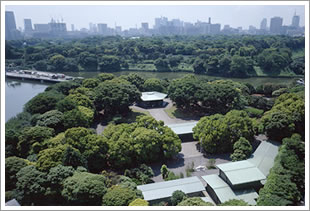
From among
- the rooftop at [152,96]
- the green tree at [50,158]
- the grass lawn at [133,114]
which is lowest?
the grass lawn at [133,114]

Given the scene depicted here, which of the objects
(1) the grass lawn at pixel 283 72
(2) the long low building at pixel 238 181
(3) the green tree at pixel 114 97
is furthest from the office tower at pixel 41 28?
(2) the long low building at pixel 238 181

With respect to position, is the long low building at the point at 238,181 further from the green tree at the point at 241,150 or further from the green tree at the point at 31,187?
the green tree at the point at 31,187

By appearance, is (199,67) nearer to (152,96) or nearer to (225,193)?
(152,96)

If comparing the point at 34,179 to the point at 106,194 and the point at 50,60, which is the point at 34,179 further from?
the point at 50,60

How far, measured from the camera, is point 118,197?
416 inches

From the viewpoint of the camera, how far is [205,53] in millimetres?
57062

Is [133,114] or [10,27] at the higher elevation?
[10,27]

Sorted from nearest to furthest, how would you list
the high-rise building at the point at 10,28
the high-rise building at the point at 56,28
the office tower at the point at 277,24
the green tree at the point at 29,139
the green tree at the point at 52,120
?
1. the green tree at the point at 29,139
2. the green tree at the point at 52,120
3. the high-rise building at the point at 10,28
4. the office tower at the point at 277,24
5. the high-rise building at the point at 56,28

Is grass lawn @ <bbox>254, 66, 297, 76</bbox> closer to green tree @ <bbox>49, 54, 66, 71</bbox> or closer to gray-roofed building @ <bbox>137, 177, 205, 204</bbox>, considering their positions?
gray-roofed building @ <bbox>137, 177, 205, 204</bbox>

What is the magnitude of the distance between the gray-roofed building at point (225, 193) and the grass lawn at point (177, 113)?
1102 cm

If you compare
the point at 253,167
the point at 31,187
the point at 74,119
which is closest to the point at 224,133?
the point at 253,167

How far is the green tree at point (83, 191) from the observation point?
427 inches

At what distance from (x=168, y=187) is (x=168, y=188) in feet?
0.27

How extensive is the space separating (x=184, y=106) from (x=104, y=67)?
31.5 metres
